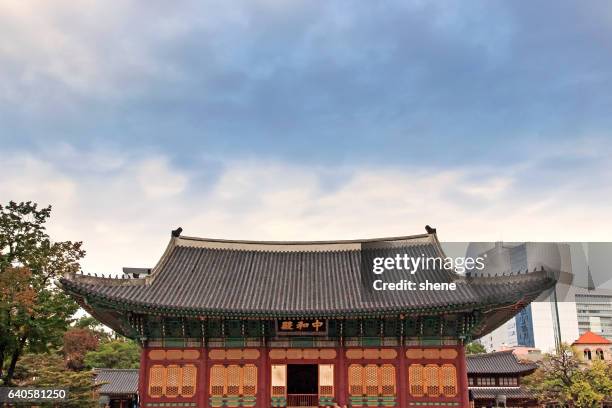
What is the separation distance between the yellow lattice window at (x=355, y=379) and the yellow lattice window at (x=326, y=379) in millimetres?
802

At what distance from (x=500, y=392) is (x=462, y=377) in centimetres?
2773

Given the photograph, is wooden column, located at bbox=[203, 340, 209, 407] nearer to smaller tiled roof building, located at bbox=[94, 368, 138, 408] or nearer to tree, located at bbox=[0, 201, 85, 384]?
tree, located at bbox=[0, 201, 85, 384]

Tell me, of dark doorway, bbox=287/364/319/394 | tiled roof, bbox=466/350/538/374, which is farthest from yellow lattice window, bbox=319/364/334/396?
tiled roof, bbox=466/350/538/374

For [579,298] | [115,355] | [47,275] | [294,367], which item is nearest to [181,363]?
[294,367]

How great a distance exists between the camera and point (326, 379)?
23547 millimetres

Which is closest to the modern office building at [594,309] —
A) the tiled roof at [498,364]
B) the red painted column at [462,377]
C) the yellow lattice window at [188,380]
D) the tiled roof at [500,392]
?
the tiled roof at [498,364]

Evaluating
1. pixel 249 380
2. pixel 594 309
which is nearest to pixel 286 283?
pixel 249 380

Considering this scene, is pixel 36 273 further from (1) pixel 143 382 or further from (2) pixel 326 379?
(2) pixel 326 379

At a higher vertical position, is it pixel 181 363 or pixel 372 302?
pixel 372 302

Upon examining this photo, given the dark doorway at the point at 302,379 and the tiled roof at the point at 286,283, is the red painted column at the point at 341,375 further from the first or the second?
the dark doorway at the point at 302,379

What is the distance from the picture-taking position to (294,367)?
29250 mm

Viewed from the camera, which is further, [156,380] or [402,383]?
[156,380]

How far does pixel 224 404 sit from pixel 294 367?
6.67 metres

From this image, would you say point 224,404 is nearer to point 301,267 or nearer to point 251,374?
point 251,374
